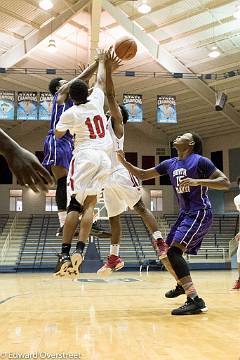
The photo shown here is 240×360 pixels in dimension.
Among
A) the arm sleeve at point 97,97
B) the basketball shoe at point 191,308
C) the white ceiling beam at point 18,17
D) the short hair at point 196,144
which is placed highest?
the white ceiling beam at point 18,17

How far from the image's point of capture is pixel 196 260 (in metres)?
20.3

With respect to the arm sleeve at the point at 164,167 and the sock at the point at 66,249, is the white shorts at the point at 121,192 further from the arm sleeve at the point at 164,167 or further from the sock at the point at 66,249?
the sock at the point at 66,249

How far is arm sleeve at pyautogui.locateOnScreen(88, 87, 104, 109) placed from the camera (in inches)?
188

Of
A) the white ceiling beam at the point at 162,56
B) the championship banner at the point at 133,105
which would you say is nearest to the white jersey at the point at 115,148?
the white ceiling beam at the point at 162,56

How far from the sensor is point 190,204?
15.0 feet

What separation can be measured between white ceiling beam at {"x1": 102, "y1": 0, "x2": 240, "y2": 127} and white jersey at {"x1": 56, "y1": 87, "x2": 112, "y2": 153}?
10749 millimetres

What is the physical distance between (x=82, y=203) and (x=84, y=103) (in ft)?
3.46

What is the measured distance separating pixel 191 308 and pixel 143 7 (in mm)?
11976

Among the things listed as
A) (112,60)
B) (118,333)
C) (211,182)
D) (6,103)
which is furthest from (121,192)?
(6,103)

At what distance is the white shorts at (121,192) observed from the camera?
5.24 m

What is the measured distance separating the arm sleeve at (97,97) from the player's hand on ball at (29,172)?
330 centimetres

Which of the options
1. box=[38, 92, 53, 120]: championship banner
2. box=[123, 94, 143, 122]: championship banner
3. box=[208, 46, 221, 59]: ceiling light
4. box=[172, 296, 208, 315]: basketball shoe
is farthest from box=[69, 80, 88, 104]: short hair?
box=[208, 46, 221, 59]: ceiling light

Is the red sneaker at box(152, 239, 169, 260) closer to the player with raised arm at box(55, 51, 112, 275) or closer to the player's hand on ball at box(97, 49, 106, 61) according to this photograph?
the player with raised arm at box(55, 51, 112, 275)

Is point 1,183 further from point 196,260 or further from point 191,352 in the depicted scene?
point 191,352
